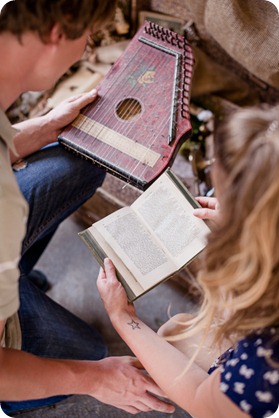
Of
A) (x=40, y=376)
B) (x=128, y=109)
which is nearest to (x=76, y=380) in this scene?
(x=40, y=376)

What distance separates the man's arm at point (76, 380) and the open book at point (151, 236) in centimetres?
21

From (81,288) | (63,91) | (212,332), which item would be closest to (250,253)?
(212,332)

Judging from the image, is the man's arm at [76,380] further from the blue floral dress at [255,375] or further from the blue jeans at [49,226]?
the blue floral dress at [255,375]

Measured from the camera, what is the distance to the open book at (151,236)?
1.13 metres

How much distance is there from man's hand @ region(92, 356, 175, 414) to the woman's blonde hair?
1.18 feet

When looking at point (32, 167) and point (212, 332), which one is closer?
point (212, 332)

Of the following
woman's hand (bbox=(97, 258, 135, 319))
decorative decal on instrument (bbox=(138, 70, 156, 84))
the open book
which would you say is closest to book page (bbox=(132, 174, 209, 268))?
the open book

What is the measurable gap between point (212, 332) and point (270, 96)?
1.00m

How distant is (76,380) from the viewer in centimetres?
115

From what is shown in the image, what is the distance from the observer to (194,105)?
1.75 metres

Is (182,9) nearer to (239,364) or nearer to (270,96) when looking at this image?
(270,96)

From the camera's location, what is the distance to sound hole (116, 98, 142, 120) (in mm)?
1251

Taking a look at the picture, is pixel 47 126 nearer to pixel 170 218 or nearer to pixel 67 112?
pixel 67 112

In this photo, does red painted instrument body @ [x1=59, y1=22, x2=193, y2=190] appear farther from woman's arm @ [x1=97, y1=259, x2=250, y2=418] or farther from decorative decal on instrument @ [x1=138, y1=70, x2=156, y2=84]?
woman's arm @ [x1=97, y1=259, x2=250, y2=418]
